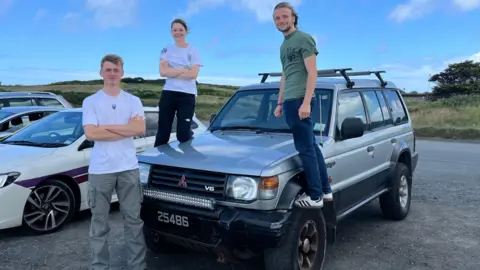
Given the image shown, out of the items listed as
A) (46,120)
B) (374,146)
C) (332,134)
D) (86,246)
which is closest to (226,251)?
(332,134)

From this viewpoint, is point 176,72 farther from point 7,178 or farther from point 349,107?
point 7,178

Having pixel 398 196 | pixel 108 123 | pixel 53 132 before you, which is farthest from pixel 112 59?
pixel 398 196

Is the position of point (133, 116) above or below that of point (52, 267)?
above

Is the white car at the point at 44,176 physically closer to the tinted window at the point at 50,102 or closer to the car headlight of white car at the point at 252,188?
the car headlight of white car at the point at 252,188

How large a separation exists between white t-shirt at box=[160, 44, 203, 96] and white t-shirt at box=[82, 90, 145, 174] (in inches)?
46.9

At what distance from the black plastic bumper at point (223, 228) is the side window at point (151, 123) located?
330 cm

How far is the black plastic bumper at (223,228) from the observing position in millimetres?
3479

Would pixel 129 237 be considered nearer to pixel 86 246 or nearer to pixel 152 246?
pixel 152 246

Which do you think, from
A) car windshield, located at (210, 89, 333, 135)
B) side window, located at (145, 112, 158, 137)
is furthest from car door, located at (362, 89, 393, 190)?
side window, located at (145, 112, 158, 137)

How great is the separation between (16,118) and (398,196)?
24.3 feet

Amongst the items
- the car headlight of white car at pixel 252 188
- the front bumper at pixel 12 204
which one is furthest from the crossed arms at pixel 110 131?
the front bumper at pixel 12 204

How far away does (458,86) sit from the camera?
64938mm

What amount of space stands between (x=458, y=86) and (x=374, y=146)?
220 feet

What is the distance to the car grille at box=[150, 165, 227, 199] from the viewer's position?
3.75 meters
